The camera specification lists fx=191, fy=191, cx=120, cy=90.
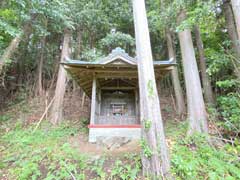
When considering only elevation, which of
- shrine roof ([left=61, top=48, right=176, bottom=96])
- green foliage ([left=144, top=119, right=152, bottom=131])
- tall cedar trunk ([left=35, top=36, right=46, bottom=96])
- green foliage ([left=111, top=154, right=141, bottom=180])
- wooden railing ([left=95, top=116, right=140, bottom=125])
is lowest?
green foliage ([left=111, top=154, right=141, bottom=180])

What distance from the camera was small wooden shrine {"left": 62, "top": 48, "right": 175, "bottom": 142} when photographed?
6391 millimetres

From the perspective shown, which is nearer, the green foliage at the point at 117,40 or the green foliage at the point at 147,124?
the green foliage at the point at 147,124

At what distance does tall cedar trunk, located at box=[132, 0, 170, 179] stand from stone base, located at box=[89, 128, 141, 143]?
88.3 inches

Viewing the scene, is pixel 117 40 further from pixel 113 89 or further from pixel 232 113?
pixel 232 113

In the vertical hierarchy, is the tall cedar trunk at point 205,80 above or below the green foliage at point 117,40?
below

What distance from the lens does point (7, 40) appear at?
898 cm

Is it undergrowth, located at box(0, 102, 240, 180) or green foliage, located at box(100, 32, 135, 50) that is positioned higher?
green foliage, located at box(100, 32, 135, 50)

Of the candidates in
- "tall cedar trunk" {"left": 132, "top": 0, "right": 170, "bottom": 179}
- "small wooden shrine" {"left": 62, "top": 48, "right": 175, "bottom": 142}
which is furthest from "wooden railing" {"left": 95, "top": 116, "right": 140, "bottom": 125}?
"tall cedar trunk" {"left": 132, "top": 0, "right": 170, "bottom": 179}

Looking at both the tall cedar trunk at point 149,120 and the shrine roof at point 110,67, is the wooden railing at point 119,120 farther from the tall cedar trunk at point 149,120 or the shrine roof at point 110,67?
the tall cedar trunk at point 149,120

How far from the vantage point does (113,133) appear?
6.43 m

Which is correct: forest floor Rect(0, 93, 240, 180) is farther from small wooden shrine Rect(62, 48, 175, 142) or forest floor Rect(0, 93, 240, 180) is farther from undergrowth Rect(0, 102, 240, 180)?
small wooden shrine Rect(62, 48, 175, 142)

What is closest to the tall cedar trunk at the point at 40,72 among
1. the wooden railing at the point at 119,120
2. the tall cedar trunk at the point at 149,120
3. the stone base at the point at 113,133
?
the wooden railing at the point at 119,120

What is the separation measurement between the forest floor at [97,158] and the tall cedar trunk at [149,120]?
0.38m

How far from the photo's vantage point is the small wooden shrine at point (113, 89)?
639 cm
